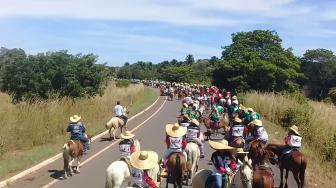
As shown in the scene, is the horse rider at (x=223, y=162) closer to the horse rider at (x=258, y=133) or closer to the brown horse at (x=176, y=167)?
the brown horse at (x=176, y=167)

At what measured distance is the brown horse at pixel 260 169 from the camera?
12422 millimetres

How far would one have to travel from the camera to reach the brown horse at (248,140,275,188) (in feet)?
40.8

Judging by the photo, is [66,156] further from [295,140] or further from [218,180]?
[295,140]

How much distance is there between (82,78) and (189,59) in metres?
133

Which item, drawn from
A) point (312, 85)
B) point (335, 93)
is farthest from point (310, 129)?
point (312, 85)

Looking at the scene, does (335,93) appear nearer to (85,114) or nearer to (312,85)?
(85,114)

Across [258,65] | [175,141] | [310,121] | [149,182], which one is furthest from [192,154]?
[258,65]

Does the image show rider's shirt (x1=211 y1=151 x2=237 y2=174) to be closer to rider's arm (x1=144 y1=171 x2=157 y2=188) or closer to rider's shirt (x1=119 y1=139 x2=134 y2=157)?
rider's arm (x1=144 y1=171 x2=157 y2=188)

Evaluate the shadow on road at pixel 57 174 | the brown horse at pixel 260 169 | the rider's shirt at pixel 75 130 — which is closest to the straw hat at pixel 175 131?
the brown horse at pixel 260 169

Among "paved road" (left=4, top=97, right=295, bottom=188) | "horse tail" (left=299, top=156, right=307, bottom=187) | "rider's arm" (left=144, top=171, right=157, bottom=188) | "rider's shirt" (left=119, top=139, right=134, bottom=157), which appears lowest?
"paved road" (left=4, top=97, right=295, bottom=188)

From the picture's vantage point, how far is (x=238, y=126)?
17703 mm

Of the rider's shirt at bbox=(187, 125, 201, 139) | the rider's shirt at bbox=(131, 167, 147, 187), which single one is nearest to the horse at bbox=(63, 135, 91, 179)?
the rider's shirt at bbox=(187, 125, 201, 139)

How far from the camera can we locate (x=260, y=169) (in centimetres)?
1284

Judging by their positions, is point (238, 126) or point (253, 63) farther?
point (253, 63)
